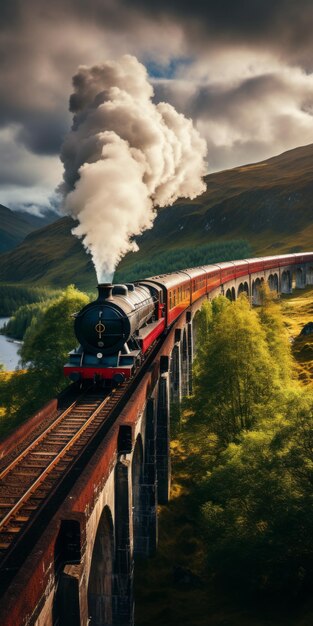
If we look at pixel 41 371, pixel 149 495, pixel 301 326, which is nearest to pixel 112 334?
pixel 149 495

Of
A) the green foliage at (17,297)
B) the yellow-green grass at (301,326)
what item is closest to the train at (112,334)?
the yellow-green grass at (301,326)

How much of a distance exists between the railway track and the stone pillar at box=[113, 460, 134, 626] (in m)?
1.76

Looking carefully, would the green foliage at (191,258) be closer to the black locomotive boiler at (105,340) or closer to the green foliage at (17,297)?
the green foliage at (17,297)

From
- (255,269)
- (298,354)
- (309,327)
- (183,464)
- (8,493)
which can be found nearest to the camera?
(8,493)

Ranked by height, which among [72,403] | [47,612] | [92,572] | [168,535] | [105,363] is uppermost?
[105,363]

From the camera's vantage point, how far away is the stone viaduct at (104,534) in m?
7.86

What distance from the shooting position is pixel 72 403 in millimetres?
17594

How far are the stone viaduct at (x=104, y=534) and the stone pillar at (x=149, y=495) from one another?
0.13 ft

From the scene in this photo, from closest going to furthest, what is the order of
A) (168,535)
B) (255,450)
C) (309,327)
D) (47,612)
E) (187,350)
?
(47,612)
(255,450)
(168,535)
(187,350)
(309,327)

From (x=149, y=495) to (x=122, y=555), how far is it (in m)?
6.25

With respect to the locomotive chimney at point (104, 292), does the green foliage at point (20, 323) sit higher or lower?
higher

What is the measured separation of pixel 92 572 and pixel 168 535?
29.5 ft

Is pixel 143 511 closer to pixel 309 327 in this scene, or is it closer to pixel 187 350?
pixel 187 350

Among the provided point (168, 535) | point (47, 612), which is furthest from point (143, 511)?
point (47, 612)
